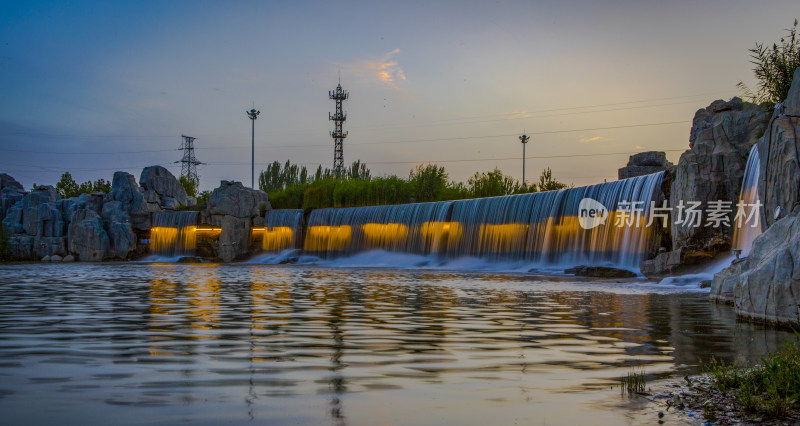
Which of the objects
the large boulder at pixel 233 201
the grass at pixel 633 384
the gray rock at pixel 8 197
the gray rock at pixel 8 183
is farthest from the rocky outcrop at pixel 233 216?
the grass at pixel 633 384

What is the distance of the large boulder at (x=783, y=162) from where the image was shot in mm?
13812

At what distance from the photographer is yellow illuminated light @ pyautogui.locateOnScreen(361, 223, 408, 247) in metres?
42.2

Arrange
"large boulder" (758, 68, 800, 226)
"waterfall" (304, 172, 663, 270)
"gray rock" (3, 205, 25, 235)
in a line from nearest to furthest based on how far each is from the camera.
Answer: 1. "large boulder" (758, 68, 800, 226)
2. "waterfall" (304, 172, 663, 270)
3. "gray rock" (3, 205, 25, 235)

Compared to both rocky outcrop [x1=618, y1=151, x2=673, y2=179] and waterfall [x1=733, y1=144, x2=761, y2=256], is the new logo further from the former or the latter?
waterfall [x1=733, y1=144, x2=761, y2=256]

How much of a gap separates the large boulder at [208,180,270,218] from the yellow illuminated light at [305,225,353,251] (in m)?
5.69

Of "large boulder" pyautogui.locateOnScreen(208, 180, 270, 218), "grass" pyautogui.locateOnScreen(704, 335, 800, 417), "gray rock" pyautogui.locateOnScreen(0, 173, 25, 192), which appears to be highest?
"gray rock" pyautogui.locateOnScreen(0, 173, 25, 192)

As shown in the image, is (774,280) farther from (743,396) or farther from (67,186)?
(67,186)

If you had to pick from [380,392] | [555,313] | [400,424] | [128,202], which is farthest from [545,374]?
[128,202]

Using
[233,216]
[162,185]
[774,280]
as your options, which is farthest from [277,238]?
[774,280]

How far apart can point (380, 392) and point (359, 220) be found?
4163 centimetres

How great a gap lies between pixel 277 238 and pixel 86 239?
13288 millimetres

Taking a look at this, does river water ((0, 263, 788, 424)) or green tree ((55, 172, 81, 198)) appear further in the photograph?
green tree ((55, 172, 81, 198))

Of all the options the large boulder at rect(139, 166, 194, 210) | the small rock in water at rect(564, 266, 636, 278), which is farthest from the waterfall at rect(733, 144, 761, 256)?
the large boulder at rect(139, 166, 194, 210)

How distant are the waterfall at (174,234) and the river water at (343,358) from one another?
136ft
